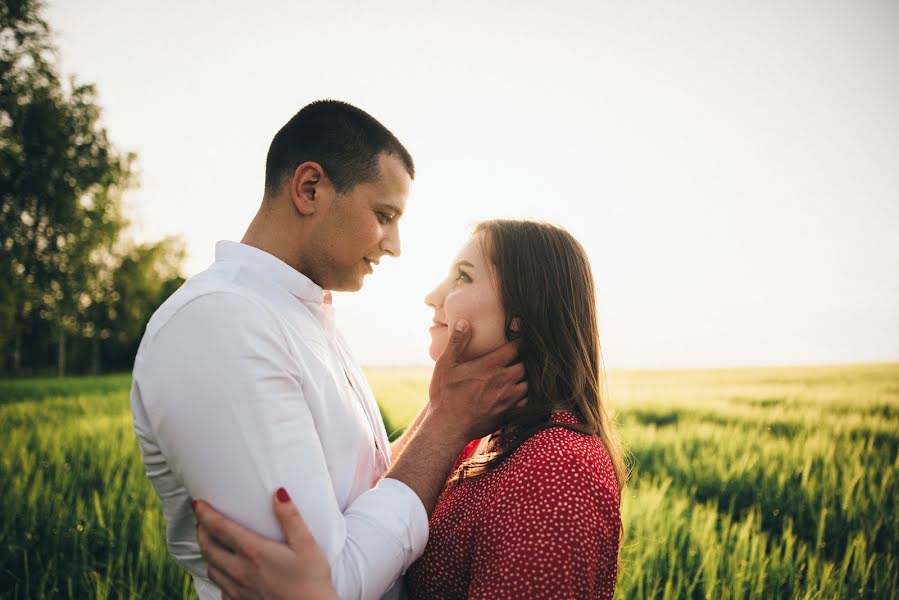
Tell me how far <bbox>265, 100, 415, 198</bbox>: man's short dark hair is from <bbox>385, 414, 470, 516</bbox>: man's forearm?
1.11 m

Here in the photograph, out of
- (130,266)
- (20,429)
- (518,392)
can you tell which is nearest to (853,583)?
(518,392)

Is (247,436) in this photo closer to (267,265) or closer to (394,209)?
(267,265)

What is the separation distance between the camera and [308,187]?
7.26 ft

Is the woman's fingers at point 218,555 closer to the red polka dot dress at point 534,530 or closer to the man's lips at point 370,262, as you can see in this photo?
the red polka dot dress at point 534,530

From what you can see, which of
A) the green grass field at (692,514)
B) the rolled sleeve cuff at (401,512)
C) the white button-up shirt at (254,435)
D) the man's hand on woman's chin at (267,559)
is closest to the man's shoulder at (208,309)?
the white button-up shirt at (254,435)

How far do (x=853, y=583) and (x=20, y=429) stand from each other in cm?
1006

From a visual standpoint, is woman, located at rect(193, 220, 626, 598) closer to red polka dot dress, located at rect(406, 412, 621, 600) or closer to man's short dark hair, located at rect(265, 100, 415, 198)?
red polka dot dress, located at rect(406, 412, 621, 600)

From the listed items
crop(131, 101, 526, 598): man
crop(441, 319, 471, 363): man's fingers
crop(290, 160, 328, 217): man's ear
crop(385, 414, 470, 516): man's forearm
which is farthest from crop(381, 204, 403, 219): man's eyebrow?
crop(385, 414, 470, 516): man's forearm

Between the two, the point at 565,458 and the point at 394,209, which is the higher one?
the point at 394,209

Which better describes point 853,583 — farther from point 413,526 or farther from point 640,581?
point 413,526

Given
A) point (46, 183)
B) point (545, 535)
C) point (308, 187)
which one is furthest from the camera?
point (46, 183)

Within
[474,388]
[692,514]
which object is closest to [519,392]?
[474,388]

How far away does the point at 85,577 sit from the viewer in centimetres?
321

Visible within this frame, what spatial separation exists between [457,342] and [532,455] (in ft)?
1.82
